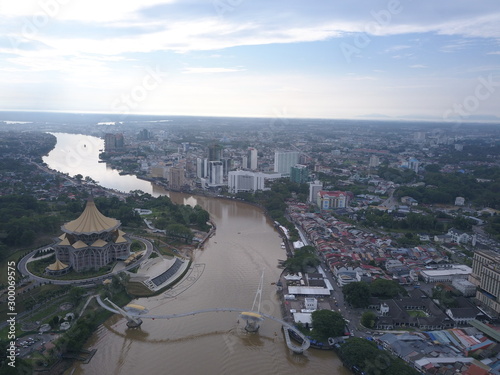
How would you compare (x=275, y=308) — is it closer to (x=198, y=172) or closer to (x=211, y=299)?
(x=211, y=299)

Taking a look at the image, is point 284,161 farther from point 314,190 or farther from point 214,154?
point 314,190

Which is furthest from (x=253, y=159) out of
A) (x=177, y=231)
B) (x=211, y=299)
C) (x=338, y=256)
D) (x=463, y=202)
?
(x=211, y=299)

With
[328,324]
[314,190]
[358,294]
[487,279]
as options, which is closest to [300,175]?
[314,190]

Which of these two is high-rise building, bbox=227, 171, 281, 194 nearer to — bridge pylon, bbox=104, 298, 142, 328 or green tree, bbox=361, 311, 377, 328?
bridge pylon, bbox=104, 298, 142, 328

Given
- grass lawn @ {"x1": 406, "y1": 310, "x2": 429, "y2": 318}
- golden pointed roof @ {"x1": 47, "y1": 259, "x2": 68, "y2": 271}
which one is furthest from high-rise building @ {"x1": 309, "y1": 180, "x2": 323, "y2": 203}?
golden pointed roof @ {"x1": 47, "y1": 259, "x2": 68, "y2": 271}

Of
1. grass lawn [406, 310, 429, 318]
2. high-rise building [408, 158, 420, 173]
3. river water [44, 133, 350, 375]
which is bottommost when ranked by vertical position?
river water [44, 133, 350, 375]

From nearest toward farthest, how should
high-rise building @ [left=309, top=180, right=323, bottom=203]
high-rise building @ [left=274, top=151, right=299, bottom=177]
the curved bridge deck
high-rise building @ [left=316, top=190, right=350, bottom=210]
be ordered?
the curved bridge deck
high-rise building @ [left=316, top=190, right=350, bottom=210]
high-rise building @ [left=309, top=180, right=323, bottom=203]
high-rise building @ [left=274, top=151, right=299, bottom=177]
